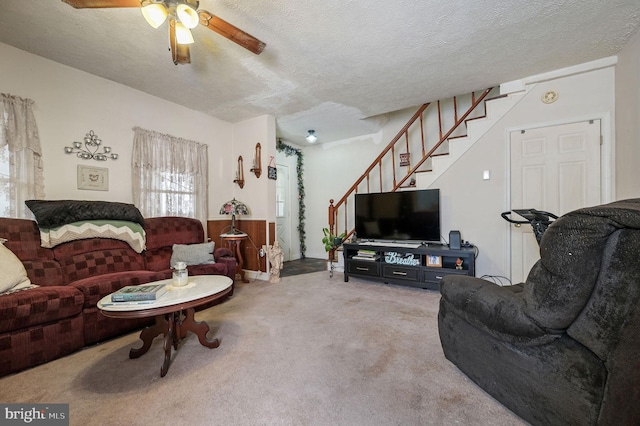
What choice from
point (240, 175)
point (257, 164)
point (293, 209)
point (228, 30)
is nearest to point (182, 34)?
point (228, 30)

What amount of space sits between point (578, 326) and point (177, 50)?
283 cm

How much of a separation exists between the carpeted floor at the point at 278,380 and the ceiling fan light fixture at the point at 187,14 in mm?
2252

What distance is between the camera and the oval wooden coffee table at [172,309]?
58.6 inches

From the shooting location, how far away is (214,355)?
5.99ft

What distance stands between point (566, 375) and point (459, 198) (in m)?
2.75

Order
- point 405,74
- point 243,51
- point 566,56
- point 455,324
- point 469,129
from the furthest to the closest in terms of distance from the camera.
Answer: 1. point 469,129
2. point 405,74
3. point 566,56
4. point 243,51
5. point 455,324

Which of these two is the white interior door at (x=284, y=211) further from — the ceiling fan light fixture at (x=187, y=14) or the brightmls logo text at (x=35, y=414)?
the brightmls logo text at (x=35, y=414)

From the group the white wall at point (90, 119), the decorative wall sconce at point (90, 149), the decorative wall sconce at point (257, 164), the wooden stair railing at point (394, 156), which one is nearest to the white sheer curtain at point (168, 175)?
the white wall at point (90, 119)

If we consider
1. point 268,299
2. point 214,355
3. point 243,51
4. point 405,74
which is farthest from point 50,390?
point 405,74

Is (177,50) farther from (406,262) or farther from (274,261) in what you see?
(406,262)

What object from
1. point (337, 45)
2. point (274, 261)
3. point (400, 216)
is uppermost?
point (337, 45)

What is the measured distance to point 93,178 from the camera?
2857mm

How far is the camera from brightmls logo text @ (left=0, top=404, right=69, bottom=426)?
1211mm

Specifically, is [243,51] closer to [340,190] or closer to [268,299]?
[268,299]
